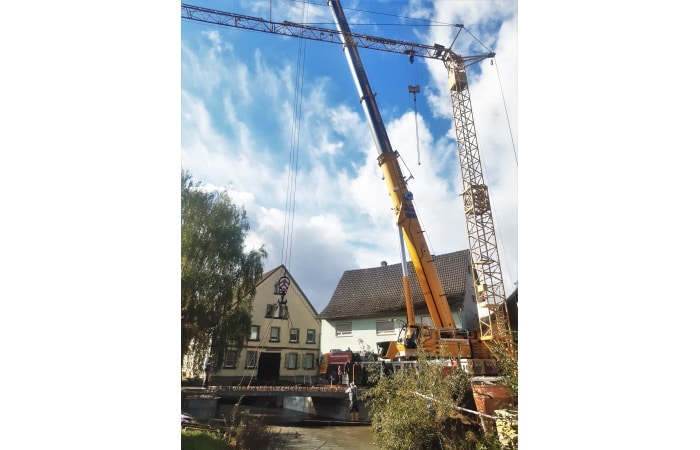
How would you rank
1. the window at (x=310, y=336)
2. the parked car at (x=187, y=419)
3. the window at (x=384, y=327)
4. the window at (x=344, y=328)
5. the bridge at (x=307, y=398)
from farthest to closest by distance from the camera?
the window at (x=344, y=328) → the window at (x=384, y=327) → the bridge at (x=307, y=398) → the window at (x=310, y=336) → the parked car at (x=187, y=419)

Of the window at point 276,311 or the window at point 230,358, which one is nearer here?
the window at point 276,311

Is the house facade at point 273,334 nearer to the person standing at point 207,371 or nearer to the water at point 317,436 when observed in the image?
the person standing at point 207,371

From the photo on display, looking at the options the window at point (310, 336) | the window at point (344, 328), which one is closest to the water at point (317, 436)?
the window at point (310, 336)

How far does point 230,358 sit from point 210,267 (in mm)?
1658

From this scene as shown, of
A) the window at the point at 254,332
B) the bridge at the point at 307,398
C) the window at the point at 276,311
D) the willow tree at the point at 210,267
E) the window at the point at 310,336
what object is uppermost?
the willow tree at the point at 210,267

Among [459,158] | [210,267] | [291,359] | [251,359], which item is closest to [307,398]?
[291,359]

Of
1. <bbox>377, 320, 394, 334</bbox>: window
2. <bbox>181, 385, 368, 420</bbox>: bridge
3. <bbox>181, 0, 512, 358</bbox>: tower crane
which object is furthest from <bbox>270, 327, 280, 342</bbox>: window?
<bbox>377, 320, 394, 334</bbox>: window

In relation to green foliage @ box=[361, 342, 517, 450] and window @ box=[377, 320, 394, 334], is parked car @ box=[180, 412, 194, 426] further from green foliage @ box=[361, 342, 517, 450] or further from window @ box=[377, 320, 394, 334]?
window @ box=[377, 320, 394, 334]

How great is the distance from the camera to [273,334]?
393 cm

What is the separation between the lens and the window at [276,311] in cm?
359

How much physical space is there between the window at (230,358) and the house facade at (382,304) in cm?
104

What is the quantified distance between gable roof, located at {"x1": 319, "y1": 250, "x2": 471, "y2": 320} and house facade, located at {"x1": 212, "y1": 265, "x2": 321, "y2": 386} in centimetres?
57
